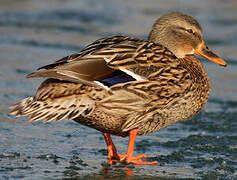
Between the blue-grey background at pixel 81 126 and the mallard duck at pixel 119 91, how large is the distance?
1.28 ft

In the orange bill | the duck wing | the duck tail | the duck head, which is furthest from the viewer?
the orange bill

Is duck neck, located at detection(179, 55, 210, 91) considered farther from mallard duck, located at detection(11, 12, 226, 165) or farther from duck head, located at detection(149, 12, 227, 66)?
duck head, located at detection(149, 12, 227, 66)

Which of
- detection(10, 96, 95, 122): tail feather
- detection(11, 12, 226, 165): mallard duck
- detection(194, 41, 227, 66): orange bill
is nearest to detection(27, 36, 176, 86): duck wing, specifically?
detection(11, 12, 226, 165): mallard duck

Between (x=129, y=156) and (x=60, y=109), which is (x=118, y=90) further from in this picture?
(x=129, y=156)

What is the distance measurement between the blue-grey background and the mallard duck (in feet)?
1.28

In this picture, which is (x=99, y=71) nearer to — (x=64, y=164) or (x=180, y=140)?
(x=64, y=164)

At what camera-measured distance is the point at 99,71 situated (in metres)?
4.58

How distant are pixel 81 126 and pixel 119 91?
5.30ft

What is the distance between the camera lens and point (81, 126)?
6238 millimetres

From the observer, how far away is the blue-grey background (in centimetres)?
483

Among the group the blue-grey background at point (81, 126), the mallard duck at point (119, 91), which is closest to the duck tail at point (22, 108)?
the mallard duck at point (119, 91)

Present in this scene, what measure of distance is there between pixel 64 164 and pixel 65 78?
871 mm

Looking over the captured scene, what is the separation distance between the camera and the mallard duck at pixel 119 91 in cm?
457

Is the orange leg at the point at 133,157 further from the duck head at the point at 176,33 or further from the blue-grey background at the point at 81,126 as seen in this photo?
the duck head at the point at 176,33
